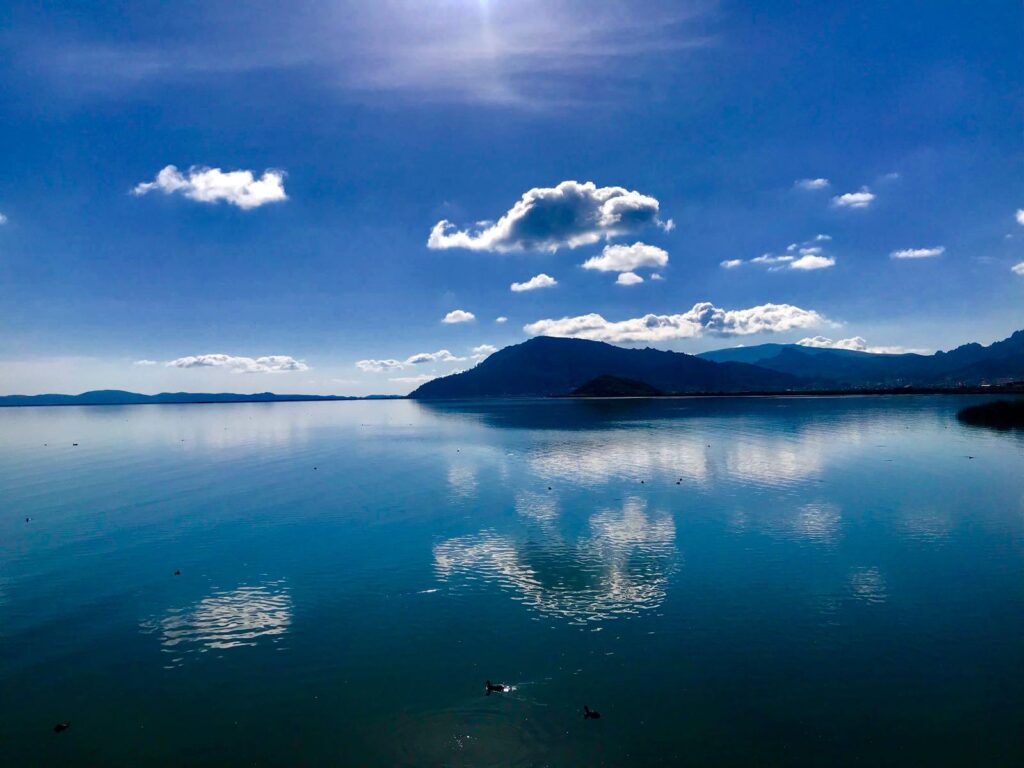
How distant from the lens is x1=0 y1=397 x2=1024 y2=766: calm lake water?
1570cm

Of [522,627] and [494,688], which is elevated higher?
[494,688]

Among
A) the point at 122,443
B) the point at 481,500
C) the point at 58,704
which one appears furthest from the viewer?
the point at 122,443

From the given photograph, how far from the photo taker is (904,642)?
21.0 m

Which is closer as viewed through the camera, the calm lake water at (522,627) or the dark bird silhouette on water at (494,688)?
the calm lake water at (522,627)

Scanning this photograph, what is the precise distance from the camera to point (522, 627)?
74.7 ft

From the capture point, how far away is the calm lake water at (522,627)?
51.5ft

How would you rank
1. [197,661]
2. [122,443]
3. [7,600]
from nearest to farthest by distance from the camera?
[197,661]
[7,600]
[122,443]

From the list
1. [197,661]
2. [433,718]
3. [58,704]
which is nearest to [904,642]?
[433,718]

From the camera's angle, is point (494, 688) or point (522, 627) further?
point (522, 627)

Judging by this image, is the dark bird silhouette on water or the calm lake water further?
the dark bird silhouette on water

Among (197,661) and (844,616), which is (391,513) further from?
(844,616)

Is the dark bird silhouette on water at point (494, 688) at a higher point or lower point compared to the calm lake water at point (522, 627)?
higher

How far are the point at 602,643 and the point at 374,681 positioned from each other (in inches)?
355

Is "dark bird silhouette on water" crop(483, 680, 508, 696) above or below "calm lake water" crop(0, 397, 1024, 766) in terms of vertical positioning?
above
